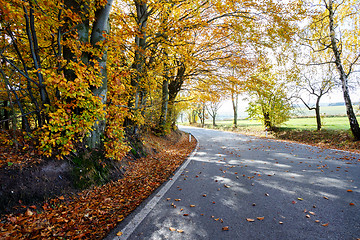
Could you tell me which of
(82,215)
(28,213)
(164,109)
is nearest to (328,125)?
(164,109)

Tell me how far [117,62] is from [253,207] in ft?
17.1

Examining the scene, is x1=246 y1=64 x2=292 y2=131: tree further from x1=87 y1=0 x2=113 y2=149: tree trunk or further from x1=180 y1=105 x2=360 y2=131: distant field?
x1=87 y1=0 x2=113 y2=149: tree trunk

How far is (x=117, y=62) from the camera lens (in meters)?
5.09

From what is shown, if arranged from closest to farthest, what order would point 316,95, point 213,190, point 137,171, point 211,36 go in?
point 213,190, point 137,171, point 211,36, point 316,95

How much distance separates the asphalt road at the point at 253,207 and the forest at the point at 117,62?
242 cm

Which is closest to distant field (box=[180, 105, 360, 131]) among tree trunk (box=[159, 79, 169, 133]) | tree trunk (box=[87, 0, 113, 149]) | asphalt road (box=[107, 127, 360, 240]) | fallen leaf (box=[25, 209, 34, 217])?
asphalt road (box=[107, 127, 360, 240])

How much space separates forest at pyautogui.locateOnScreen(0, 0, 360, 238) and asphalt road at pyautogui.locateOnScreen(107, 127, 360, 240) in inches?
95.3

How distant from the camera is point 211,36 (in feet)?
35.9

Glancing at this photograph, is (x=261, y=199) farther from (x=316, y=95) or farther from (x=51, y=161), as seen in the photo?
(x=316, y=95)

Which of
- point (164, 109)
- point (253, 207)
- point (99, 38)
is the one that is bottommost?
point (253, 207)

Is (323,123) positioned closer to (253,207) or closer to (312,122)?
(312,122)

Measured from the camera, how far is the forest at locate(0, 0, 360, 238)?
11.9 ft

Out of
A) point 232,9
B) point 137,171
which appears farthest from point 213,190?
point 232,9

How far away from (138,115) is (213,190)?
516 centimetres
